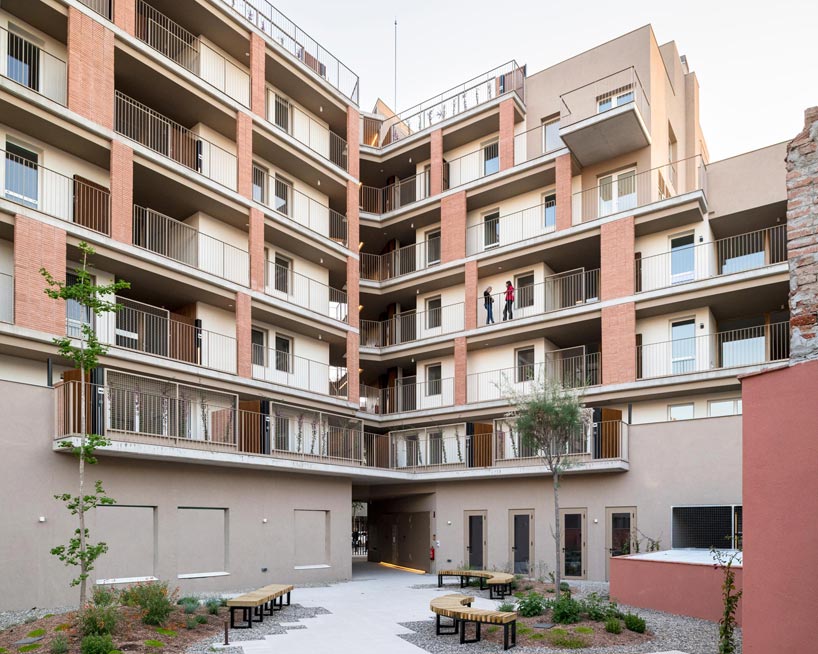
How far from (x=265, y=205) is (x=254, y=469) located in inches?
388

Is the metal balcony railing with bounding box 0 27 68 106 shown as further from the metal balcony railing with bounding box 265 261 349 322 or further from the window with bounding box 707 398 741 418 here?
the window with bounding box 707 398 741 418

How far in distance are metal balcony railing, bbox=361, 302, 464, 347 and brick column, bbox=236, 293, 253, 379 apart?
30.0 feet

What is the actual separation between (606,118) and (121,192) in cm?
1652

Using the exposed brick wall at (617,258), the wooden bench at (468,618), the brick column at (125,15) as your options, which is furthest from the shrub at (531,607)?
the brick column at (125,15)

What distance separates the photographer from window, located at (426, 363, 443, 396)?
3182cm

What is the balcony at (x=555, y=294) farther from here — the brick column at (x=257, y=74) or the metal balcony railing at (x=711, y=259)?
the brick column at (x=257, y=74)

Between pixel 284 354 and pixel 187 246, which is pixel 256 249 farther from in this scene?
pixel 284 354

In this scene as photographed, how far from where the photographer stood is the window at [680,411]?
24.9 metres

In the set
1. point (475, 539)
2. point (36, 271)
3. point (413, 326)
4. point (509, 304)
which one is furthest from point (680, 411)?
point (36, 271)

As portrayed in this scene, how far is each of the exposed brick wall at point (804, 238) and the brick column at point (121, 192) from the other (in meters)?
17.8

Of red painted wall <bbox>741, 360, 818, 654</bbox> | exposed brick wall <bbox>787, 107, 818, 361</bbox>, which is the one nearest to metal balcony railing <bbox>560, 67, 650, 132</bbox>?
exposed brick wall <bbox>787, 107, 818, 361</bbox>

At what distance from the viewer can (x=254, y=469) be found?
2280cm

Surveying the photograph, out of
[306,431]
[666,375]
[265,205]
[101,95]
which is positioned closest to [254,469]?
[306,431]

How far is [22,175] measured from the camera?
1983 centimetres
